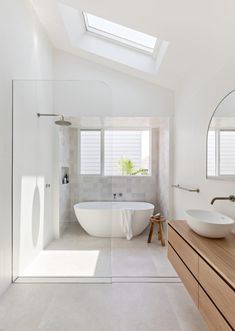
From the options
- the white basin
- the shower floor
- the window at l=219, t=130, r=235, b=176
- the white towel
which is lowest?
the shower floor

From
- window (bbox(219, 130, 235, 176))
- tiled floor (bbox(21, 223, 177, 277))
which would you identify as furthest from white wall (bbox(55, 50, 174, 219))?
window (bbox(219, 130, 235, 176))

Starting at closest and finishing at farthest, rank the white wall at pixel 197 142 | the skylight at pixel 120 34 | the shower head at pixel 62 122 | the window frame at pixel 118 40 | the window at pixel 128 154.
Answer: the white wall at pixel 197 142
the skylight at pixel 120 34
the window frame at pixel 118 40
the shower head at pixel 62 122
the window at pixel 128 154

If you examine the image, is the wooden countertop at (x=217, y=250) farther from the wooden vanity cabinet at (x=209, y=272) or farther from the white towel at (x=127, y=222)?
the white towel at (x=127, y=222)

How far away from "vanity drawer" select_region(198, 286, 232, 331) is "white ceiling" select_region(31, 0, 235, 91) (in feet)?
6.49

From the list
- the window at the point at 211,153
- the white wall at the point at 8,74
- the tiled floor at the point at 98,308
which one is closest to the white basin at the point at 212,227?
the window at the point at 211,153

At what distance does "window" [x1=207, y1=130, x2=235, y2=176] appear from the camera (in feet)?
6.70

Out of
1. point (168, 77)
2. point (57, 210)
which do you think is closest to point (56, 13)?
point (168, 77)

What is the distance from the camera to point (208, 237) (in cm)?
178

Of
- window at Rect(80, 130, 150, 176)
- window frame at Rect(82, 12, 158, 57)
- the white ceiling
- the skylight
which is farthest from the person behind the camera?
window at Rect(80, 130, 150, 176)

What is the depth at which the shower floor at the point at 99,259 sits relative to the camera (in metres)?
2.68

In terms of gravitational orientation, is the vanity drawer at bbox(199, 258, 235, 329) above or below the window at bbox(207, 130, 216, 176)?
below

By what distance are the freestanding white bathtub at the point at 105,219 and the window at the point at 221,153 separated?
1.76 metres

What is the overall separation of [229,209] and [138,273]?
135cm

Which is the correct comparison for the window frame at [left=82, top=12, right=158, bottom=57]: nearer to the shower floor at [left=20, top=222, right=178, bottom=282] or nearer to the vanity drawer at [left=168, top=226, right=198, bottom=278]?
the vanity drawer at [left=168, top=226, right=198, bottom=278]
